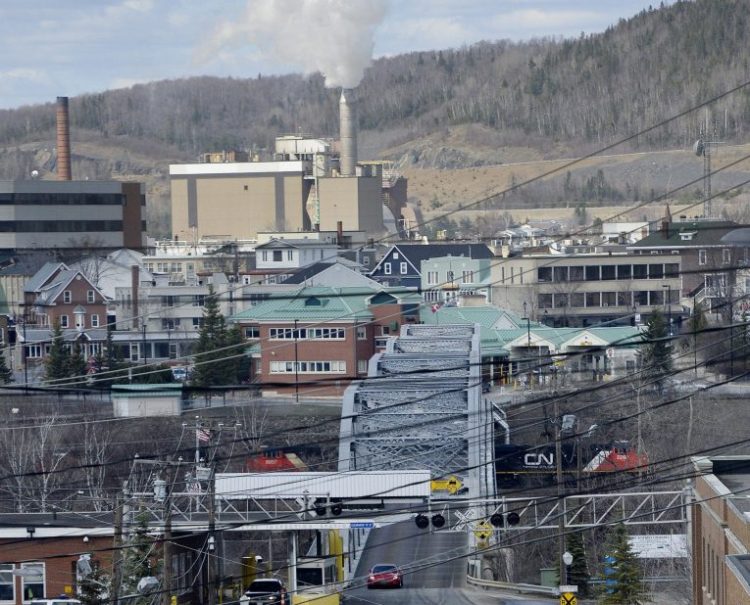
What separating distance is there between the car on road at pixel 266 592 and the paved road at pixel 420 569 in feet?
2.25

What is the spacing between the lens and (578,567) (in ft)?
41.5

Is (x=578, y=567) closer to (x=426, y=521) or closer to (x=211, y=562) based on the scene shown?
(x=426, y=521)

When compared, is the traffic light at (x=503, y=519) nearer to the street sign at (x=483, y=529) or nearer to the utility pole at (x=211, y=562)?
the street sign at (x=483, y=529)

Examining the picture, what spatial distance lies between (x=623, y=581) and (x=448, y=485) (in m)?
2.56

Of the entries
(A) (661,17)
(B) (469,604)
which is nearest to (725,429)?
(B) (469,604)

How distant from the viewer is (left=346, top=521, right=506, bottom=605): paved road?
12305mm

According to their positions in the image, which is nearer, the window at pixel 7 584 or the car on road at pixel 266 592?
the car on road at pixel 266 592

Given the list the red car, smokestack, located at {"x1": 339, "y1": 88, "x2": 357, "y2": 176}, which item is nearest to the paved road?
the red car

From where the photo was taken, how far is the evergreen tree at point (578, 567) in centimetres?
1253

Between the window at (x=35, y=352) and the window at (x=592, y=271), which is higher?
the window at (x=592, y=271)

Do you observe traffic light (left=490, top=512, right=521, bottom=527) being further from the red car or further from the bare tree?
the bare tree

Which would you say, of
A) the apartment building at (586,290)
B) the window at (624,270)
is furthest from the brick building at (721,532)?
the window at (624,270)

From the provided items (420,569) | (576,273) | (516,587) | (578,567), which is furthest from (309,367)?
(516,587)

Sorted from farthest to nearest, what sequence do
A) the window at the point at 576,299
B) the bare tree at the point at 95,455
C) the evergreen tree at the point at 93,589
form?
the window at the point at 576,299
the bare tree at the point at 95,455
the evergreen tree at the point at 93,589
